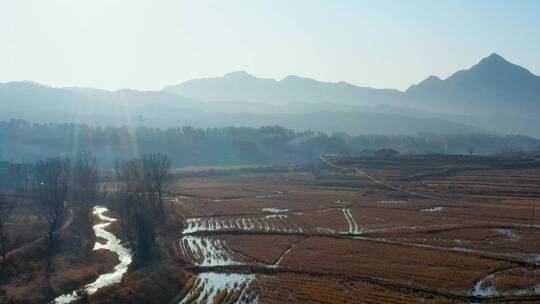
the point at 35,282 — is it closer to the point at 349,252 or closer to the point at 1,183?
the point at 349,252

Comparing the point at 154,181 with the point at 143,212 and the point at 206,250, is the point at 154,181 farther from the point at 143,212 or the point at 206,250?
the point at 206,250

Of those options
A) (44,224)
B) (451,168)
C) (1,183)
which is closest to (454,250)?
(44,224)

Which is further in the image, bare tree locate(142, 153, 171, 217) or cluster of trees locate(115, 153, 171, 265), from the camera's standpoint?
bare tree locate(142, 153, 171, 217)

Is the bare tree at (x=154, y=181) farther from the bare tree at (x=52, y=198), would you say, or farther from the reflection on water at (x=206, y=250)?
the reflection on water at (x=206, y=250)

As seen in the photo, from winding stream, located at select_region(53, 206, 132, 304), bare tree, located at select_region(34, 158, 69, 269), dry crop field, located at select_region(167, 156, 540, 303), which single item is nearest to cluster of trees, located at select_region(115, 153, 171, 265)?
winding stream, located at select_region(53, 206, 132, 304)

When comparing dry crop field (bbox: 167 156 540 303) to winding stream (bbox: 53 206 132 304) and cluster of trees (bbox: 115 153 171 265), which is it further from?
winding stream (bbox: 53 206 132 304)
